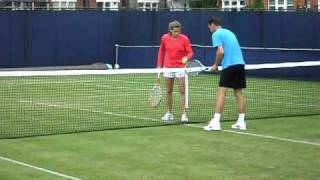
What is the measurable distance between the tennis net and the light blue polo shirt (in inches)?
51.0

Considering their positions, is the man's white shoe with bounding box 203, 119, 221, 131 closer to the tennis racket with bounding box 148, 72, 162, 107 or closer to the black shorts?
the black shorts

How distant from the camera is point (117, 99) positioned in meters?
17.1

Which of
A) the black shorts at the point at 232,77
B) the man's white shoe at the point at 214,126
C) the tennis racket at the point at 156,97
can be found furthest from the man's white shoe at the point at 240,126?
the tennis racket at the point at 156,97

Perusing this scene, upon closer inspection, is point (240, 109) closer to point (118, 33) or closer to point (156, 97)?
point (156, 97)

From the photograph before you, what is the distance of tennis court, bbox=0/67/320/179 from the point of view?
27.9ft

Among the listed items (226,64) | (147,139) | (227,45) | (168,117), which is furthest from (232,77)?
(147,139)

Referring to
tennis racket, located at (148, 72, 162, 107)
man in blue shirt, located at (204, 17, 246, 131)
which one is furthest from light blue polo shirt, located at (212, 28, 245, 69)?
tennis racket, located at (148, 72, 162, 107)

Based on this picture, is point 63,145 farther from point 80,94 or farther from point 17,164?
point 80,94

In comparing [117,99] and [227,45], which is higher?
[227,45]

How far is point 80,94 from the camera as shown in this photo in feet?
60.9

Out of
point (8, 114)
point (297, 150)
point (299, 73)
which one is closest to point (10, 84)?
point (8, 114)

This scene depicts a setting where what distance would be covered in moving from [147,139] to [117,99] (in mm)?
6371

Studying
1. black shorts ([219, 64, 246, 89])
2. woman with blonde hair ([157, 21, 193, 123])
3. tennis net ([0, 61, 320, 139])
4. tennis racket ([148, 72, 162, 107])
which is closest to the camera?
black shorts ([219, 64, 246, 89])

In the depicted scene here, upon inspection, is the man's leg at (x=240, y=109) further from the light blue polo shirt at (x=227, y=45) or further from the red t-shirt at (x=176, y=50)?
the red t-shirt at (x=176, y=50)
